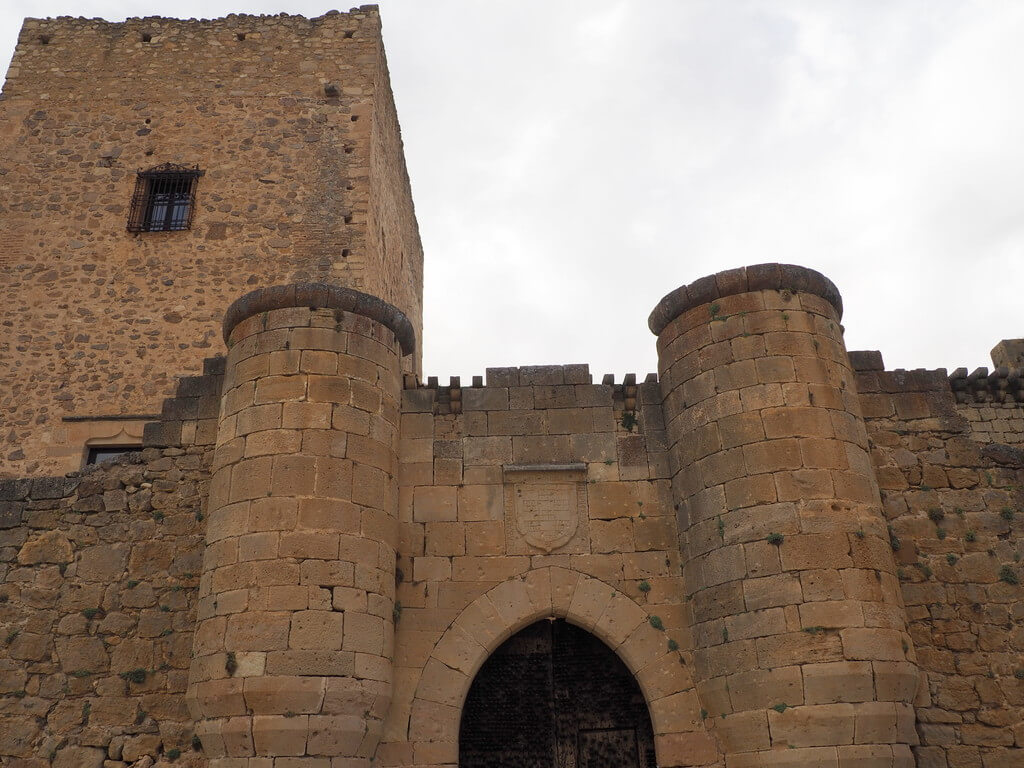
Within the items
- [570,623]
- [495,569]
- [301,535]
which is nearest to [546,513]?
[495,569]

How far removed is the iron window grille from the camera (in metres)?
13.4

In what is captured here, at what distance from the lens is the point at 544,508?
26.2ft

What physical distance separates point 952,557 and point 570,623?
3405 mm

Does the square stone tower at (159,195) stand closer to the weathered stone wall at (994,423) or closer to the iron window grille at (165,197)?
the iron window grille at (165,197)

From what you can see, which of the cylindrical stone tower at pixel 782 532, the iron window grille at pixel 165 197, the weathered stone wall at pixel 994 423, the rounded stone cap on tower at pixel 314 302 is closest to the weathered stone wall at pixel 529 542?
the cylindrical stone tower at pixel 782 532

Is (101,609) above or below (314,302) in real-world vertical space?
below

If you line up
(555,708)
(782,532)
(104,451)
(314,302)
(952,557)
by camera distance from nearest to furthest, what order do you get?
(782,532)
(952,557)
(555,708)
(314,302)
(104,451)

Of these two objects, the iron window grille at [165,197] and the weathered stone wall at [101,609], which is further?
the iron window grille at [165,197]

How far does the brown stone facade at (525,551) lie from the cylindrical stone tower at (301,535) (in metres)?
0.02

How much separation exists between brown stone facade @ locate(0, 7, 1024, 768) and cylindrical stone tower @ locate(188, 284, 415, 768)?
0.08 ft

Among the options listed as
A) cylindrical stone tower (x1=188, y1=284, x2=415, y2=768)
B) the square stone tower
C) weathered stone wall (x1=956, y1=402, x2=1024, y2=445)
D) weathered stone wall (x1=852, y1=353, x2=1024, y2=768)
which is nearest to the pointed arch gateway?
cylindrical stone tower (x1=188, y1=284, x2=415, y2=768)

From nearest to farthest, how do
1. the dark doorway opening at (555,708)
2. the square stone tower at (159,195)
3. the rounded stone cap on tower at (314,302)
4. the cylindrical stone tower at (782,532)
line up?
the cylindrical stone tower at (782,532)
the dark doorway opening at (555,708)
the rounded stone cap on tower at (314,302)
the square stone tower at (159,195)

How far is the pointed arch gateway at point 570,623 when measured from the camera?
7121 millimetres

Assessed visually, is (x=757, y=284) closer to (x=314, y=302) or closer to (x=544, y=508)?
(x=544, y=508)
